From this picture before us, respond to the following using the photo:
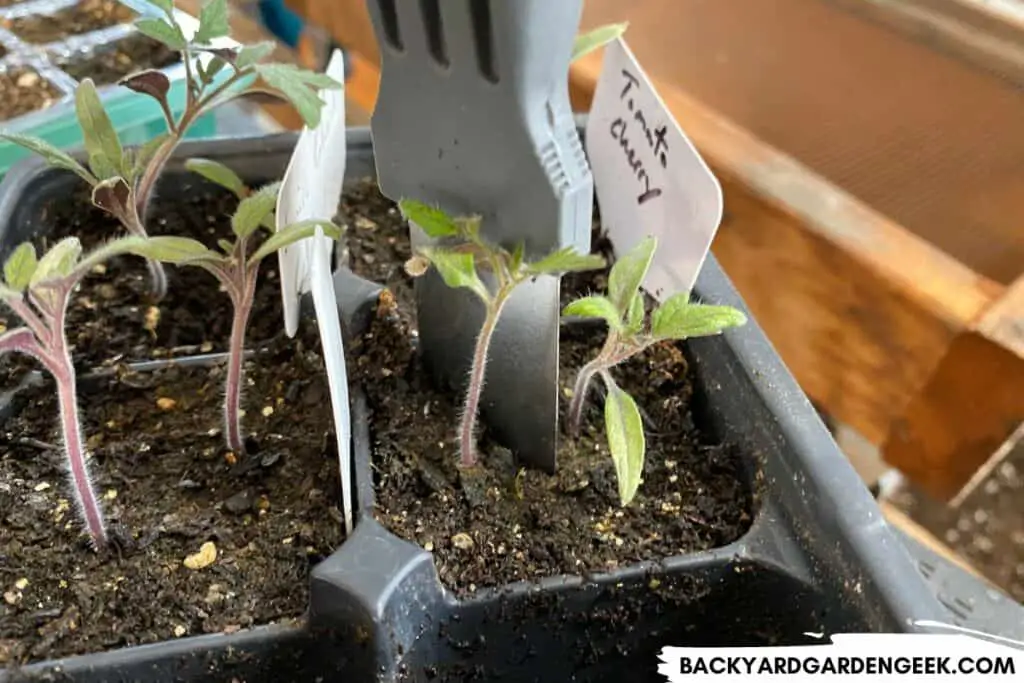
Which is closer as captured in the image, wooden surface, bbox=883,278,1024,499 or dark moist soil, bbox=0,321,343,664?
dark moist soil, bbox=0,321,343,664

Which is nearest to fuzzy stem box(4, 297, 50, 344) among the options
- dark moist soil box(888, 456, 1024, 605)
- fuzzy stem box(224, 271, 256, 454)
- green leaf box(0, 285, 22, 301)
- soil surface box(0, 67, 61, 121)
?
green leaf box(0, 285, 22, 301)

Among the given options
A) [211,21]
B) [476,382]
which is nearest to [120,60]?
[211,21]

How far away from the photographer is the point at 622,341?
530 mm

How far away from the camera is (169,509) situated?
59 cm

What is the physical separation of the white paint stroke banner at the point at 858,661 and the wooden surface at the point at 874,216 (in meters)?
0.33

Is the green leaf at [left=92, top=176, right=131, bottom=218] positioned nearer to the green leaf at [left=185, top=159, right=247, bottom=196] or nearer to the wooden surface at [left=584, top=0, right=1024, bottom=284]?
the green leaf at [left=185, top=159, right=247, bottom=196]

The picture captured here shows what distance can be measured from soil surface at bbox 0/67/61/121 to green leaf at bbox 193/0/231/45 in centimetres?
45

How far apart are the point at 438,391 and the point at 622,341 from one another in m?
0.17

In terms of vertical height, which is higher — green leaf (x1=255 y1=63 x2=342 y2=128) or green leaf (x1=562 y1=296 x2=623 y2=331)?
green leaf (x1=255 y1=63 x2=342 y2=128)

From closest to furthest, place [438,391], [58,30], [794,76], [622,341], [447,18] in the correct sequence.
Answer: [447,18] → [622,341] → [438,391] → [794,76] → [58,30]

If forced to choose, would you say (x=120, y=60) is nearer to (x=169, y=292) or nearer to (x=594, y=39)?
(x=169, y=292)

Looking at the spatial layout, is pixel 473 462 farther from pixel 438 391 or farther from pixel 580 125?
pixel 580 125

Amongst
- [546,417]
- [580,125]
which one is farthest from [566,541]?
[580,125]

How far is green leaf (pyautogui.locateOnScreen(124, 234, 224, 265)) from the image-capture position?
0.48 m
